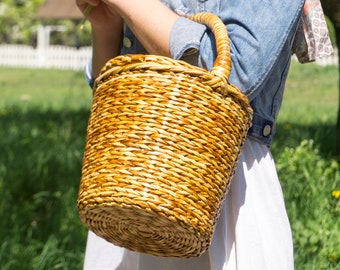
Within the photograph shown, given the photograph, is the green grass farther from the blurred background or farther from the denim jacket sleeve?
the denim jacket sleeve

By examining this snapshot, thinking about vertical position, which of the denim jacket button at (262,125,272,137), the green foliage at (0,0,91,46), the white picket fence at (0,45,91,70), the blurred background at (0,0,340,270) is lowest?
the green foliage at (0,0,91,46)

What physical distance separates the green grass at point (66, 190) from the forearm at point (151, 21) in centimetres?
154

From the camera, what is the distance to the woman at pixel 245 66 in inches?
65.2

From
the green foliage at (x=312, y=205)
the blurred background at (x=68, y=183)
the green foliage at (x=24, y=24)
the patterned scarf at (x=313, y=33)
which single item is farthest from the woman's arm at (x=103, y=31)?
the green foliage at (x=24, y=24)

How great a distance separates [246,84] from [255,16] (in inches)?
5.3

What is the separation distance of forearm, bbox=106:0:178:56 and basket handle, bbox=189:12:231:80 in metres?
0.08

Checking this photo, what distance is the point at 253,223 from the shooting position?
1771mm

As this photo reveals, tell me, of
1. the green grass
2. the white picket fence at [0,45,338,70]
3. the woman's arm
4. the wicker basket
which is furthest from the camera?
the white picket fence at [0,45,338,70]

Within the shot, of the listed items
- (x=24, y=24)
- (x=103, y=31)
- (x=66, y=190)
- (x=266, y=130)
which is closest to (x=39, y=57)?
(x=24, y=24)

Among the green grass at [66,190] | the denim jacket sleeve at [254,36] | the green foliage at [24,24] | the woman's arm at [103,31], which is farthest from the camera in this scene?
the green foliage at [24,24]

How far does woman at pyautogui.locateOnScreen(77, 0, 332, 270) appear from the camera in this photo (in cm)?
166

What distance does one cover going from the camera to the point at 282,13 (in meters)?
1.66

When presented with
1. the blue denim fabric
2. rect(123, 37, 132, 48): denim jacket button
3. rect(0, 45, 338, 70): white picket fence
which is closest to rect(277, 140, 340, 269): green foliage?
rect(123, 37, 132, 48): denim jacket button

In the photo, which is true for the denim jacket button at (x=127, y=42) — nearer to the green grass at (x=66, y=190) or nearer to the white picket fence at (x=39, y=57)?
the green grass at (x=66, y=190)
